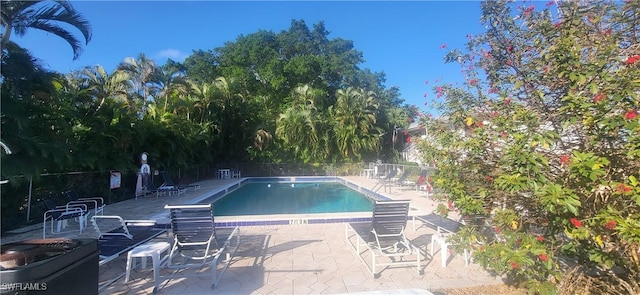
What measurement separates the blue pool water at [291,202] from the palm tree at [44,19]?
631 cm

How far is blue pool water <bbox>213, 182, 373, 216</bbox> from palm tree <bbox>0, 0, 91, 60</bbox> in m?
6.31

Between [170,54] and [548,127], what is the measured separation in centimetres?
4085

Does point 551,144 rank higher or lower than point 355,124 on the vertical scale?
lower

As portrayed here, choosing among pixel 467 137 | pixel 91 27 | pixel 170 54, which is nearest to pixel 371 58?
pixel 170 54

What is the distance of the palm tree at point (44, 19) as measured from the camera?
6277 millimetres

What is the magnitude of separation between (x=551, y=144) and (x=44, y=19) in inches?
373

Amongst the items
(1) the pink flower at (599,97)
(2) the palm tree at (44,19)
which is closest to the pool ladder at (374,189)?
(2) the palm tree at (44,19)

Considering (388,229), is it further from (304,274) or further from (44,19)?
(44,19)

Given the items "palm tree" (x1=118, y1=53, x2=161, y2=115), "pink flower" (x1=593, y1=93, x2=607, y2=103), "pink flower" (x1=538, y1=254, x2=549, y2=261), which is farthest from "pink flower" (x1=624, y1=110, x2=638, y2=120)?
"palm tree" (x1=118, y1=53, x2=161, y2=115)

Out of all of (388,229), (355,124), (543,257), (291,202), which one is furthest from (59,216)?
(355,124)

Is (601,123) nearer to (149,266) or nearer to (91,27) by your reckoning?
(149,266)

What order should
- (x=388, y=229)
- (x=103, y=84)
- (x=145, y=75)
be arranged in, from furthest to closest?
(x=145, y=75) → (x=103, y=84) → (x=388, y=229)

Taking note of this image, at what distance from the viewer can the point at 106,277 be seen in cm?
410

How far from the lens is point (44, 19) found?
684 cm
